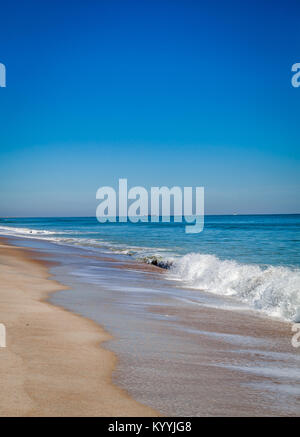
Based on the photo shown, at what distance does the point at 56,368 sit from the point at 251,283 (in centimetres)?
889

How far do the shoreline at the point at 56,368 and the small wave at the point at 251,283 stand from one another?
487cm

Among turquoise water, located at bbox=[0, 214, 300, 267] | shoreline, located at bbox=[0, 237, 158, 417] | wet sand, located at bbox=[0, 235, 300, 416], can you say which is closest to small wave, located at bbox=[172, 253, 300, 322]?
wet sand, located at bbox=[0, 235, 300, 416]

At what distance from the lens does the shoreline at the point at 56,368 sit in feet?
11.4

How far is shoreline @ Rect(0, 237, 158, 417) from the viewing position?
3471mm

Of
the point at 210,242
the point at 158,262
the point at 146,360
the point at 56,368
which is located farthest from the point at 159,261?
the point at 56,368

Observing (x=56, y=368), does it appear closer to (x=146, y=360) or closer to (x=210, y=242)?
(x=146, y=360)

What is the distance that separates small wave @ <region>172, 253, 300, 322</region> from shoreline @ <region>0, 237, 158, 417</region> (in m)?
4.87

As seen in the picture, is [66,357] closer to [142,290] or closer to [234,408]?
[234,408]

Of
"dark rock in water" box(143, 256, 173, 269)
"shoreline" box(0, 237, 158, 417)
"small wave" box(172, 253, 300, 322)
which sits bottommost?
"dark rock in water" box(143, 256, 173, 269)

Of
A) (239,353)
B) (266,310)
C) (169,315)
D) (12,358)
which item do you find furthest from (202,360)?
(266,310)

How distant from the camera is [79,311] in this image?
810cm

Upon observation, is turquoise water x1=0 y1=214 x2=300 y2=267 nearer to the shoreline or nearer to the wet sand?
the wet sand

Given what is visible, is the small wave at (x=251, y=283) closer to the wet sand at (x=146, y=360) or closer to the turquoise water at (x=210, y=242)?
the wet sand at (x=146, y=360)

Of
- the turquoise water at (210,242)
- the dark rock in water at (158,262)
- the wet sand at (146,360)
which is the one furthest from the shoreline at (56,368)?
the turquoise water at (210,242)
